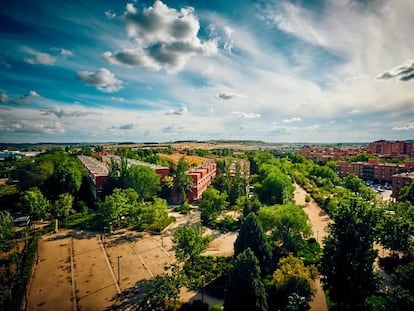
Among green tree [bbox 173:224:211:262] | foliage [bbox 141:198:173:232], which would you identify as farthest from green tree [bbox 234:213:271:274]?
foliage [bbox 141:198:173:232]

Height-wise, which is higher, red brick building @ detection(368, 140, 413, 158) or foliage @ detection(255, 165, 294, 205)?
red brick building @ detection(368, 140, 413, 158)

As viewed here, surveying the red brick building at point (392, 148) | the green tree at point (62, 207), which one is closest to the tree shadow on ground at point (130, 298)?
the green tree at point (62, 207)

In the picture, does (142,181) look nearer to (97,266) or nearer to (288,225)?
(97,266)

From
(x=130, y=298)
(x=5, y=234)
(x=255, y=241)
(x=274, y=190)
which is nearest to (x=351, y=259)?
(x=255, y=241)

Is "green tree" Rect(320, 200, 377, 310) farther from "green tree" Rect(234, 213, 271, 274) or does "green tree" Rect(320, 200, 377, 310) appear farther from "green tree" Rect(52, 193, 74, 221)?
"green tree" Rect(52, 193, 74, 221)

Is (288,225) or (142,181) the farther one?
(142,181)

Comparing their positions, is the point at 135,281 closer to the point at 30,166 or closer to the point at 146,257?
the point at 146,257
